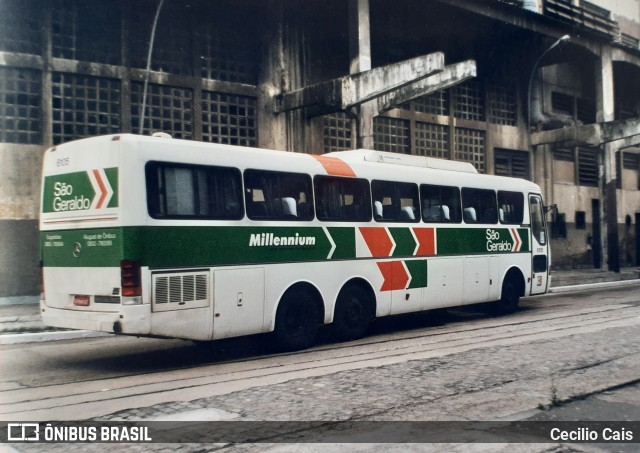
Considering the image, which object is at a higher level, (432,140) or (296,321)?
(432,140)

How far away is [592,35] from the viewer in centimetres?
3181

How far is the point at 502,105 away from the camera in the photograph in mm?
31344

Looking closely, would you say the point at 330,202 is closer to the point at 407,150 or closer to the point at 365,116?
the point at 365,116

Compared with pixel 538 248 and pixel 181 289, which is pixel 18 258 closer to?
pixel 181 289

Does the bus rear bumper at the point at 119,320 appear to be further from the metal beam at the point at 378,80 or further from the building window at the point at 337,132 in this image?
the building window at the point at 337,132

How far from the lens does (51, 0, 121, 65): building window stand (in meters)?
18.1

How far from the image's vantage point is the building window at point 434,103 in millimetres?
27141

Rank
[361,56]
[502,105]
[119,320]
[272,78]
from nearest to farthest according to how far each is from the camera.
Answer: [119,320] < [361,56] < [272,78] < [502,105]

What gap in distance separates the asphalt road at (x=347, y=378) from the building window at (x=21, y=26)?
8679 millimetres

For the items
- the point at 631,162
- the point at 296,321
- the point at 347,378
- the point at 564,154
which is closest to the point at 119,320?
the point at 347,378

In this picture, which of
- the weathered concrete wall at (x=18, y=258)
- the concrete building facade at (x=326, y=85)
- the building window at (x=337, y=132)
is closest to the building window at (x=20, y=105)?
the concrete building facade at (x=326, y=85)

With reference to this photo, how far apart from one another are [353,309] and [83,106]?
10178 millimetres

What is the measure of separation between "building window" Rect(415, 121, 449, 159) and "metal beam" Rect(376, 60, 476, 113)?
484 cm

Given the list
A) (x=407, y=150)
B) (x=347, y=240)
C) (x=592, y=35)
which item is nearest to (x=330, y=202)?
(x=347, y=240)
